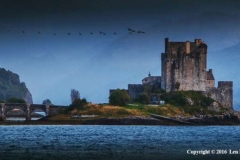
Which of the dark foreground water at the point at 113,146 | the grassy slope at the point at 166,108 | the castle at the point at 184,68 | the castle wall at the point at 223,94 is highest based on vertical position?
the castle at the point at 184,68

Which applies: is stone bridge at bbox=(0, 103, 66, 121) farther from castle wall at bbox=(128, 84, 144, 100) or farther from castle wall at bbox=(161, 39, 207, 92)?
castle wall at bbox=(161, 39, 207, 92)

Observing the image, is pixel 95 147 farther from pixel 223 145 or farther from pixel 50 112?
pixel 50 112

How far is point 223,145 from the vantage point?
9544 cm

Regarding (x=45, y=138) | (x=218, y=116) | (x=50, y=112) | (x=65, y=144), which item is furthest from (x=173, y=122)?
(x=65, y=144)

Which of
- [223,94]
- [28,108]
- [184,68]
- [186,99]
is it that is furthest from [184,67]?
[28,108]

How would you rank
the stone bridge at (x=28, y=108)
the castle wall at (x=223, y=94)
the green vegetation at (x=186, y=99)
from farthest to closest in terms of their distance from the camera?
1. the castle wall at (x=223, y=94)
2. the stone bridge at (x=28, y=108)
3. the green vegetation at (x=186, y=99)

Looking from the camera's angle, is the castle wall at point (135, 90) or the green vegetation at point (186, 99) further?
the castle wall at point (135, 90)

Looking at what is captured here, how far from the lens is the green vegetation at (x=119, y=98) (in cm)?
16738

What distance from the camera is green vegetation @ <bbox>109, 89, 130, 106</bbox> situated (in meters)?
167

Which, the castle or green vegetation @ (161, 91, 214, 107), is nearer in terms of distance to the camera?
green vegetation @ (161, 91, 214, 107)

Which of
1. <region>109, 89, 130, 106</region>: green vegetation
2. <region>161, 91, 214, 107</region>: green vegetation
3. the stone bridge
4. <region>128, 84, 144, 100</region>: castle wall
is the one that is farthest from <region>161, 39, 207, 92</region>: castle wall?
the stone bridge

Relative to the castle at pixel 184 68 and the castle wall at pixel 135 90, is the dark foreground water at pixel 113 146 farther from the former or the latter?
the castle wall at pixel 135 90

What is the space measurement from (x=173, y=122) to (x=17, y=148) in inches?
2780

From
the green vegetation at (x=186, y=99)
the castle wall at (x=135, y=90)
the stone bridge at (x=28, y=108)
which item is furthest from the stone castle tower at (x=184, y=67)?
the stone bridge at (x=28, y=108)
